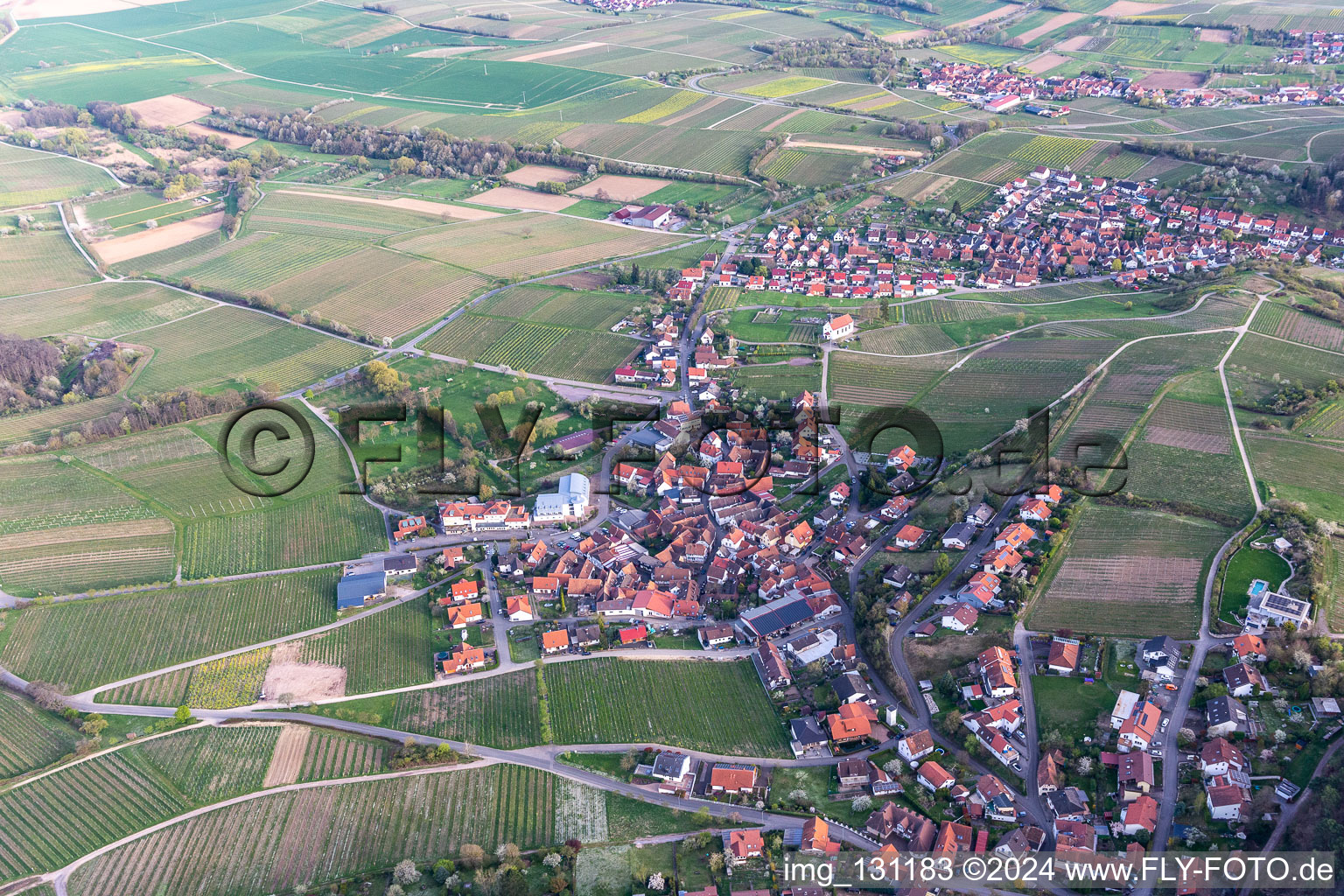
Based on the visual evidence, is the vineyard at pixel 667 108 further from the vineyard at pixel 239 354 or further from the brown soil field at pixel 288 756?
the brown soil field at pixel 288 756

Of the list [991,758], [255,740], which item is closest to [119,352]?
[255,740]

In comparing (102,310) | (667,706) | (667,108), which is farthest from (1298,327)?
(102,310)

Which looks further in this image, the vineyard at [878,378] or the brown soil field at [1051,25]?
the brown soil field at [1051,25]

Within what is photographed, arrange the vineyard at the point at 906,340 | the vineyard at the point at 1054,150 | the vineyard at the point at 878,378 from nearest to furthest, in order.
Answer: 1. the vineyard at the point at 878,378
2. the vineyard at the point at 906,340
3. the vineyard at the point at 1054,150

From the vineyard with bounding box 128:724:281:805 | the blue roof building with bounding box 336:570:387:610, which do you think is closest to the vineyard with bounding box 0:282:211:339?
the blue roof building with bounding box 336:570:387:610

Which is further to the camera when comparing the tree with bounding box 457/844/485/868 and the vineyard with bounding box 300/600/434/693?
the vineyard with bounding box 300/600/434/693

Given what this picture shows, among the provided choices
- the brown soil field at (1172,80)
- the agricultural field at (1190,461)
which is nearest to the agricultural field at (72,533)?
the agricultural field at (1190,461)

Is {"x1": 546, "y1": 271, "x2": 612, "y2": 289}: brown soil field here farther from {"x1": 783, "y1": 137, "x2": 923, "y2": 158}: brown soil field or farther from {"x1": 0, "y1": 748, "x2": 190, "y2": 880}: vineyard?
{"x1": 0, "y1": 748, "x2": 190, "y2": 880}: vineyard

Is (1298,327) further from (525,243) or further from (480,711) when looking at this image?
(525,243)
